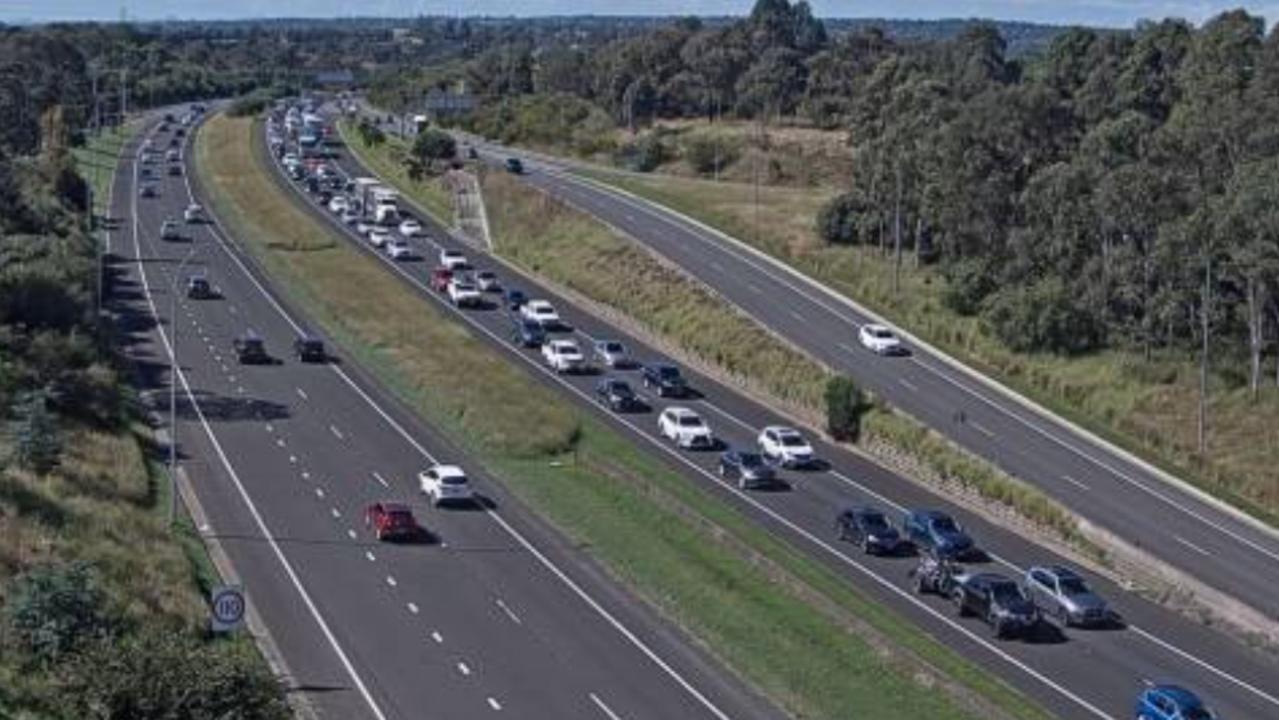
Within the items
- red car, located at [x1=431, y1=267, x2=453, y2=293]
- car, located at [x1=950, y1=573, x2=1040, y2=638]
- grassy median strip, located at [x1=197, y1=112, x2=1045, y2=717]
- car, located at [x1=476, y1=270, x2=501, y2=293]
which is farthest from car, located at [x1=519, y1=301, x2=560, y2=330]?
car, located at [x1=950, y1=573, x2=1040, y2=638]

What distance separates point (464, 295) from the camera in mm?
91000

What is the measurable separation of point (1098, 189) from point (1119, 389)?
7.84 m

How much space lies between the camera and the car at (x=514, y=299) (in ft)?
296

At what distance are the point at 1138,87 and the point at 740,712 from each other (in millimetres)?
66019

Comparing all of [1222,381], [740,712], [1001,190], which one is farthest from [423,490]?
[1001,190]

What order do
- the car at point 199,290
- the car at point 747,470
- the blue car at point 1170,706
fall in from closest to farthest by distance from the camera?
the blue car at point 1170,706, the car at point 747,470, the car at point 199,290

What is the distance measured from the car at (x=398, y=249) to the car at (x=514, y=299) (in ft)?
43.3

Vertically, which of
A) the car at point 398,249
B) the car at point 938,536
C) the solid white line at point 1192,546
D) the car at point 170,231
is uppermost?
the car at point 938,536

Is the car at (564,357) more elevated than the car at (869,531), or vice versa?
the car at (869,531)

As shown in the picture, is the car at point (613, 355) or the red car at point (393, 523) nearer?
the red car at point (393, 523)

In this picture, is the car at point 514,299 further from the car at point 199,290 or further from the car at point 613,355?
the car at point 199,290

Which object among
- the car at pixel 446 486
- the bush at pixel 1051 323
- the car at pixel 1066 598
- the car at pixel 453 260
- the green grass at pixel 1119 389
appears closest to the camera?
the car at pixel 1066 598

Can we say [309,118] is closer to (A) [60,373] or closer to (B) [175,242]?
(B) [175,242]

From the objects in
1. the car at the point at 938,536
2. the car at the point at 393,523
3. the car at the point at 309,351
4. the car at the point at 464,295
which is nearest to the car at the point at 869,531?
the car at the point at 938,536
